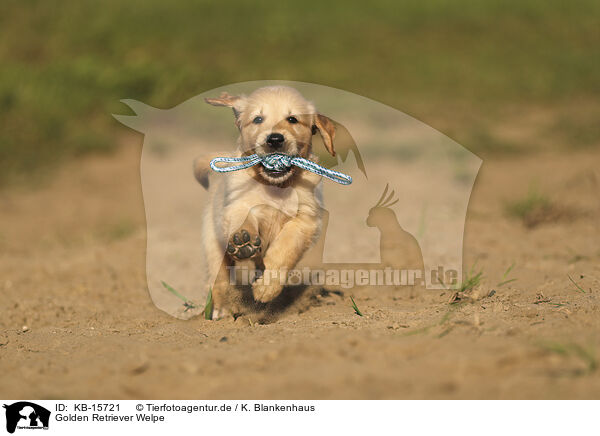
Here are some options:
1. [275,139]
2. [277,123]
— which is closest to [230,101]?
[277,123]

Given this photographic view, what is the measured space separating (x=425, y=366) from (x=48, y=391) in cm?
138

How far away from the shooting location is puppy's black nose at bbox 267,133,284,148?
3205mm

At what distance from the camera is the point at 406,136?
344 inches

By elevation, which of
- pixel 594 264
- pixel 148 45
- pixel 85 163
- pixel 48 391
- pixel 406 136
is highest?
pixel 148 45

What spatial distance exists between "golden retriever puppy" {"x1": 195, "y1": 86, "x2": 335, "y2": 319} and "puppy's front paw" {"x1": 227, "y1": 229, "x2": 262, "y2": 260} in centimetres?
5

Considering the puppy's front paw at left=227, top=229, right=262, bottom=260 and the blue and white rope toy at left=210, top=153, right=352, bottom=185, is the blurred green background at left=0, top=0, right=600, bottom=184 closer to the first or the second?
the blue and white rope toy at left=210, top=153, right=352, bottom=185

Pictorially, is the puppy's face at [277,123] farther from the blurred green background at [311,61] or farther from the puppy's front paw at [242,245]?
A: the blurred green background at [311,61]

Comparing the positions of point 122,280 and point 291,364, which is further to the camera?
point 122,280

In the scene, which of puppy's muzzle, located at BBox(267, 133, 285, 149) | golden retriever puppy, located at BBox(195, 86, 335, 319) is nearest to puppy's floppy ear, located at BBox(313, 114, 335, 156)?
golden retriever puppy, located at BBox(195, 86, 335, 319)

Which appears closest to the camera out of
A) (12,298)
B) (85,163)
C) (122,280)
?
(12,298)

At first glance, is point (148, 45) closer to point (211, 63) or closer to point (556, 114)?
point (211, 63)

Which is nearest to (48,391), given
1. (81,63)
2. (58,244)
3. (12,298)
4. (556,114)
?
(12,298)

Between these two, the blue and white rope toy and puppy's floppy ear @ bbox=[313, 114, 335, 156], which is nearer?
the blue and white rope toy
